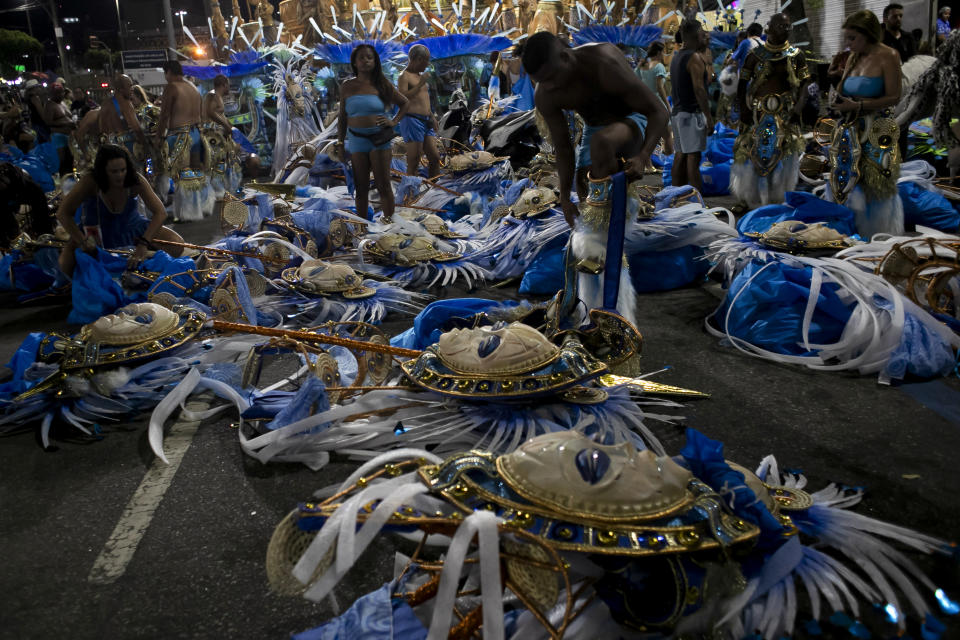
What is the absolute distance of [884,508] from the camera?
2.02m

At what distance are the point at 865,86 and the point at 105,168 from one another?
5.17 meters

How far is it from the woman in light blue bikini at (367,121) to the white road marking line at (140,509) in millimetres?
3555

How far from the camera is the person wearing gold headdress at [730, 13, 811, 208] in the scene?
5770 millimetres

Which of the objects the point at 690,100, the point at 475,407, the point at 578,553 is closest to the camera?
the point at 578,553

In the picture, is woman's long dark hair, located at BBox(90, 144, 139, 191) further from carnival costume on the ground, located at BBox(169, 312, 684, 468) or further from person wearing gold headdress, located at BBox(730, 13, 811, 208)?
person wearing gold headdress, located at BBox(730, 13, 811, 208)

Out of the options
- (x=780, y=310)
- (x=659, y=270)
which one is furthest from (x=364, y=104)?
(x=780, y=310)

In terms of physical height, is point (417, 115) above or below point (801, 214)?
above

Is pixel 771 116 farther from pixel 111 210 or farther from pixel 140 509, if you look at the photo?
pixel 140 509

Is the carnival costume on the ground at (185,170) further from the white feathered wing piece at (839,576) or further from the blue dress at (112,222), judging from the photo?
the white feathered wing piece at (839,576)

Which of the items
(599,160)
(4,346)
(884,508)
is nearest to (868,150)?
(599,160)

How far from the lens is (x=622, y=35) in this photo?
30.1 feet

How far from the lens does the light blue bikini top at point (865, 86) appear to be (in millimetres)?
4711

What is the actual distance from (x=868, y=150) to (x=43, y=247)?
6.12 m

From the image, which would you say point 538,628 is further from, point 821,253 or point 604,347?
point 821,253
